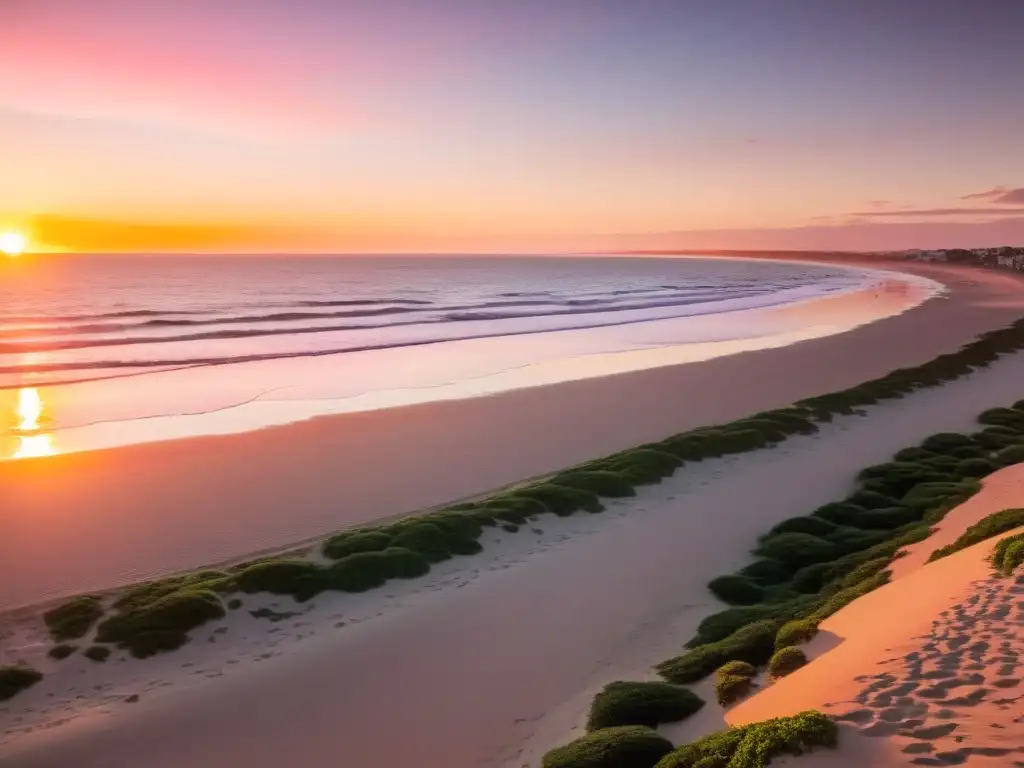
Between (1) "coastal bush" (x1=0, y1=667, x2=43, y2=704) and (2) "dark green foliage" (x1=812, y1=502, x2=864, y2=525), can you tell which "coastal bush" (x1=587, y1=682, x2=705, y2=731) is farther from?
(2) "dark green foliage" (x1=812, y1=502, x2=864, y2=525)

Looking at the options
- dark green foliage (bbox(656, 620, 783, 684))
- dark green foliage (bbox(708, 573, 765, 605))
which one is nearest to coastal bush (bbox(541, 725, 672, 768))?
dark green foliage (bbox(656, 620, 783, 684))

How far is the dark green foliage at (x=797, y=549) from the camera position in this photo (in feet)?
43.2

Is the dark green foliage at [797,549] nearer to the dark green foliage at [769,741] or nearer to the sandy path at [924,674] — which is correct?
the sandy path at [924,674]

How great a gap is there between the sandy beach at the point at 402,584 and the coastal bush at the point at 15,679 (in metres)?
0.18

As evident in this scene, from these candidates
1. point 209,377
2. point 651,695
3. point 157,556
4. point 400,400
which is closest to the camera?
point 651,695

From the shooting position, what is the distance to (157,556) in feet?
43.9

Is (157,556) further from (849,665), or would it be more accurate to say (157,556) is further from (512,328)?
(512,328)

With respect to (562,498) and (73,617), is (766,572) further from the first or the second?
(73,617)

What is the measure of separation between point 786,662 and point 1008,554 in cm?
314

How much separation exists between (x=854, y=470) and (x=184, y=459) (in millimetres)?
15978

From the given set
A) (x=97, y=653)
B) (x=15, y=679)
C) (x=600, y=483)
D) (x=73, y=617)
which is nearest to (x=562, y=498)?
(x=600, y=483)

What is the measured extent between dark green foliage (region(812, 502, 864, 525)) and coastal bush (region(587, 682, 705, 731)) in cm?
751

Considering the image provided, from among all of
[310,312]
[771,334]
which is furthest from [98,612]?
[310,312]

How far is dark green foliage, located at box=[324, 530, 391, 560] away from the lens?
13211mm
